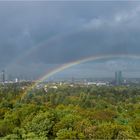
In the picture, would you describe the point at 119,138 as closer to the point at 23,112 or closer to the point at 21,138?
the point at 21,138

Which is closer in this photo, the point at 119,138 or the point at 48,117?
the point at 119,138

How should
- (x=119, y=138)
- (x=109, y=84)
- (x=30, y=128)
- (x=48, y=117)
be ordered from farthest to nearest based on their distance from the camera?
(x=109, y=84) < (x=48, y=117) < (x=30, y=128) < (x=119, y=138)

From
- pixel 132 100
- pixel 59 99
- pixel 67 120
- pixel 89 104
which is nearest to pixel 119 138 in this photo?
pixel 67 120

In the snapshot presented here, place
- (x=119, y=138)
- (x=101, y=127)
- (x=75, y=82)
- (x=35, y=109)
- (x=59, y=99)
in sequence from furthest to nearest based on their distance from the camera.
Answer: (x=75, y=82)
(x=59, y=99)
(x=35, y=109)
(x=101, y=127)
(x=119, y=138)

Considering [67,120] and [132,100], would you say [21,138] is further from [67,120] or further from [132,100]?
[132,100]

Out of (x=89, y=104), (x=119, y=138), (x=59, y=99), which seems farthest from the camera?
(x=59, y=99)

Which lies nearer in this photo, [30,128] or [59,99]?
[30,128]

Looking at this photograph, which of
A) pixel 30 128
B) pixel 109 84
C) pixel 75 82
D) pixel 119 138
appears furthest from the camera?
pixel 75 82

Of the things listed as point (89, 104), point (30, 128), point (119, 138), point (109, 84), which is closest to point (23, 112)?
point (30, 128)
